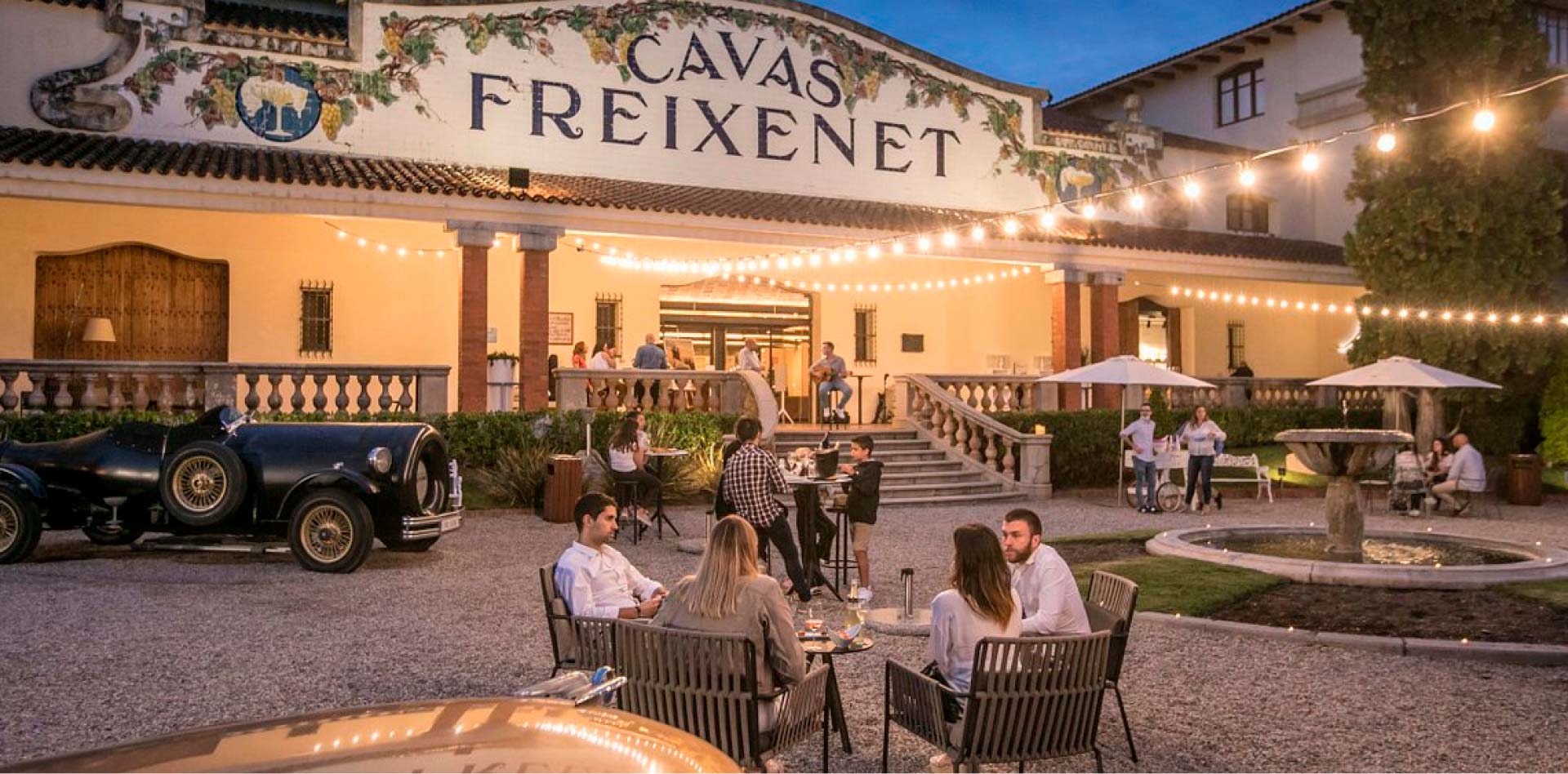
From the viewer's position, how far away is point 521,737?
7.80ft

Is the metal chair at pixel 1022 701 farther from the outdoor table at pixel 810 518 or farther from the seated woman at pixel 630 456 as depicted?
the seated woman at pixel 630 456

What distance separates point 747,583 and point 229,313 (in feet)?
54.8

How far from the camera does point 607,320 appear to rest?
2212 centimetres

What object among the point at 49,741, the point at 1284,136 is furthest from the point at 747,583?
the point at 1284,136

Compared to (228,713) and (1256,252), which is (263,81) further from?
(1256,252)

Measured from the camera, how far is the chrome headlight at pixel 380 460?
10.9 m

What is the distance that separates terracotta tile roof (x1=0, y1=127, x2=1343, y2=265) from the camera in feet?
52.4

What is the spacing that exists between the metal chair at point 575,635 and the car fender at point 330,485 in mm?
5635

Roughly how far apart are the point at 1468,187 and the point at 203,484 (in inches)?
828

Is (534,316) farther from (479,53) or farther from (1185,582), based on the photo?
(1185,582)

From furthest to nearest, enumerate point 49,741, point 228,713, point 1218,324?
point 1218,324
point 228,713
point 49,741

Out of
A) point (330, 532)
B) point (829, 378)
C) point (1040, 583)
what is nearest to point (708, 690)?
point (1040, 583)

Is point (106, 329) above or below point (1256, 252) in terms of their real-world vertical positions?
below

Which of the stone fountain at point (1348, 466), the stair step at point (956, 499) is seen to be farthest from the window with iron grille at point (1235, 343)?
the stone fountain at point (1348, 466)
